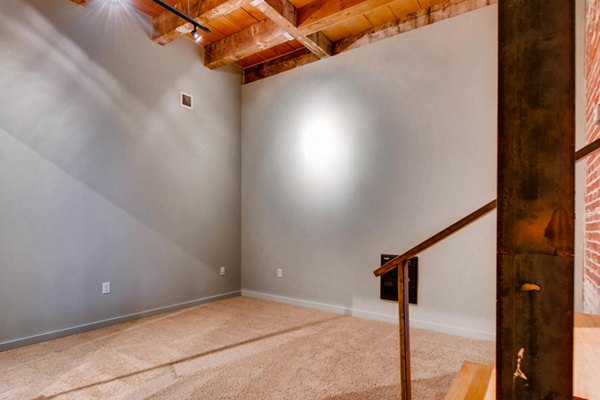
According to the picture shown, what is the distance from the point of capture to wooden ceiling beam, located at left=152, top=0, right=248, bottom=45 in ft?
10.2

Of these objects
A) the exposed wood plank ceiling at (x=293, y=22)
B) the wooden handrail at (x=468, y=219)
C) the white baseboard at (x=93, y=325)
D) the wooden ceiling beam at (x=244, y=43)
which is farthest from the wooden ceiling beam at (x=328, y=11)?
the white baseboard at (x=93, y=325)

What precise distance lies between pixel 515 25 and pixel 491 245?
2.63 m

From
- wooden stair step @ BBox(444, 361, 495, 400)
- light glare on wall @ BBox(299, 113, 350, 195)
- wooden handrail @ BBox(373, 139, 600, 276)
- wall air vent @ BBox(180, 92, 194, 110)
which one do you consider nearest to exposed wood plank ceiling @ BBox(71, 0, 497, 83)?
wall air vent @ BBox(180, 92, 194, 110)

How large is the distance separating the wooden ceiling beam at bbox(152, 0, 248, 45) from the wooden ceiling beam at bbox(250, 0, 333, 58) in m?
0.21

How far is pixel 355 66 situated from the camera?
12.4ft

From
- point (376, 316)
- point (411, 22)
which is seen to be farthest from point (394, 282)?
point (411, 22)

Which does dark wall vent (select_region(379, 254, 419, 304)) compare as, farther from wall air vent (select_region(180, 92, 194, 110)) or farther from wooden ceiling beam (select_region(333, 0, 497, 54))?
wall air vent (select_region(180, 92, 194, 110))

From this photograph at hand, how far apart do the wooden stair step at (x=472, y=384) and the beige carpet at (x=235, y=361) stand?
1.30 feet

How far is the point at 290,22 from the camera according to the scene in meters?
3.34

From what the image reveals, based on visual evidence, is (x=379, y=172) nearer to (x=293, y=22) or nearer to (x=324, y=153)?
(x=324, y=153)

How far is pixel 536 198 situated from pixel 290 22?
3180 millimetres

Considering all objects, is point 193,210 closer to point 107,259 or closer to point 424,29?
point 107,259

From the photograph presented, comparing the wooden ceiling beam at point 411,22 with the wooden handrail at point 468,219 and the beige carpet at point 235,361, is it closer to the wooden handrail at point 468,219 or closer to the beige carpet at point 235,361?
the wooden handrail at point 468,219

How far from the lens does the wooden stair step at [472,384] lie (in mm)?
1521
